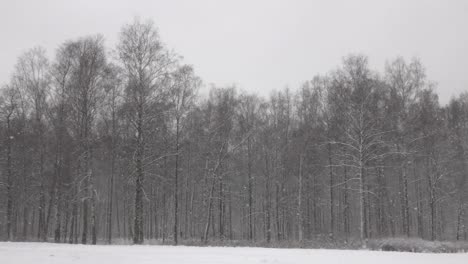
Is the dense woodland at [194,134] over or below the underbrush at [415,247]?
over

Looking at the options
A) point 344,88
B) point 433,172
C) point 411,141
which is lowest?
point 433,172

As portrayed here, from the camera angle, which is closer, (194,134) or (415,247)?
(415,247)

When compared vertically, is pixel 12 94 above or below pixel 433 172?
above

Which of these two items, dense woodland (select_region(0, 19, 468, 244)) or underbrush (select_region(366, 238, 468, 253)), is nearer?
underbrush (select_region(366, 238, 468, 253))

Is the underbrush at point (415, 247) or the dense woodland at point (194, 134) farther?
the dense woodland at point (194, 134)

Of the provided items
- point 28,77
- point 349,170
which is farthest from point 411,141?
point 28,77

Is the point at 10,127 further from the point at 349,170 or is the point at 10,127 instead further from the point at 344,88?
the point at 349,170

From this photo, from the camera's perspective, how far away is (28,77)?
31062 millimetres

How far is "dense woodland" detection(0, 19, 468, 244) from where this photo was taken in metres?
25.0

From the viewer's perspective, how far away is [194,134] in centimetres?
3541

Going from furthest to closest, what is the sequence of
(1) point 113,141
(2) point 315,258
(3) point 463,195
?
(3) point 463,195 < (1) point 113,141 < (2) point 315,258

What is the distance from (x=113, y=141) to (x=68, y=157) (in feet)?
12.3

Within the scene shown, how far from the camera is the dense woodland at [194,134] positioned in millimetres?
25031

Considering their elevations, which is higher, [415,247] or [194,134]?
[194,134]
